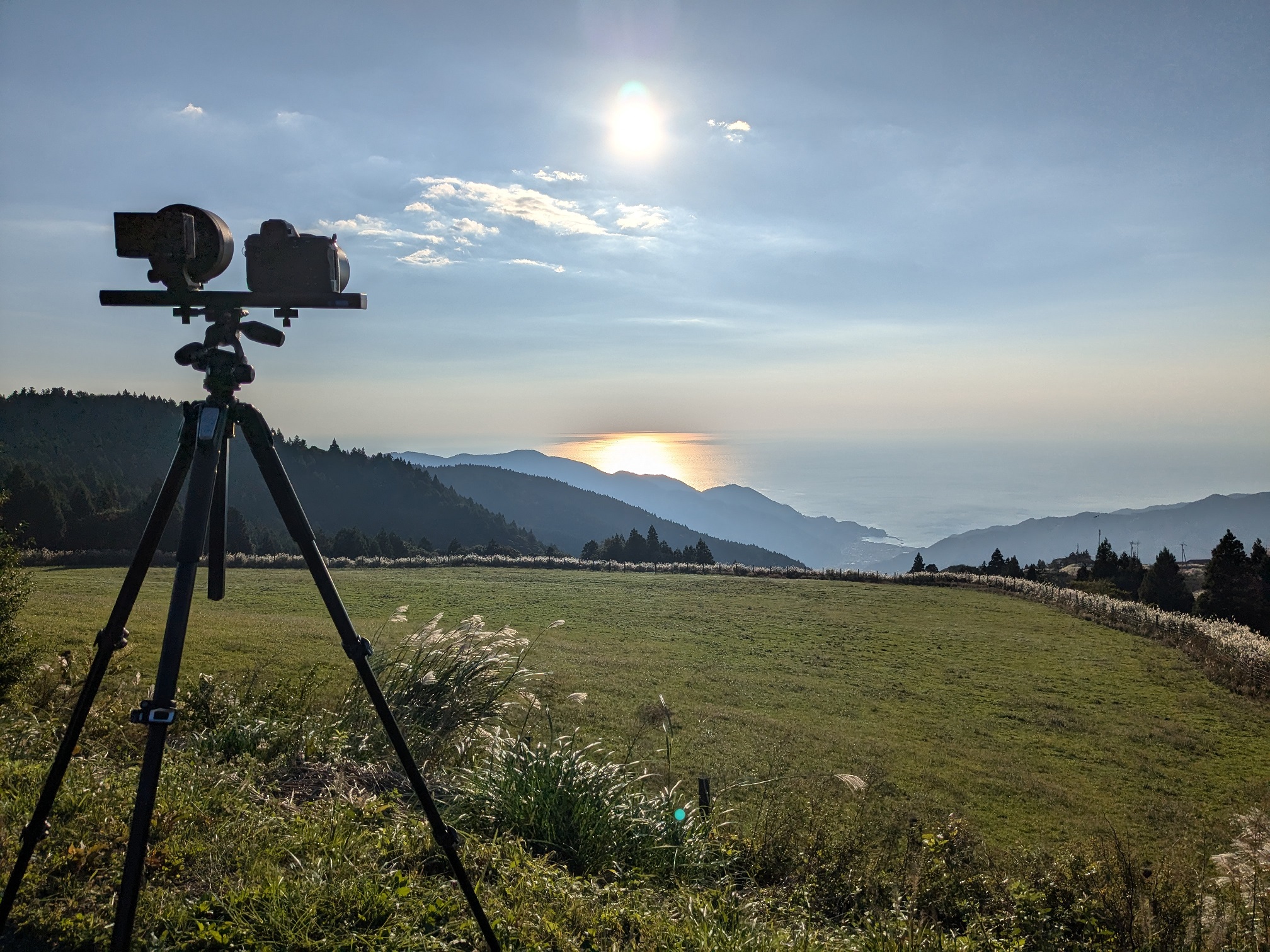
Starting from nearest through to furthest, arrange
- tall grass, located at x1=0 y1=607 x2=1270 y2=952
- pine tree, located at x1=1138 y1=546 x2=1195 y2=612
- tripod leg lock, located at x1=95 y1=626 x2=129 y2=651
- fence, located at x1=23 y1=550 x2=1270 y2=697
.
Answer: tripod leg lock, located at x1=95 y1=626 x2=129 y2=651
tall grass, located at x1=0 y1=607 x2=1270 y2=952
fence, located at x1=23 y1=550 x2=1270 y2=697
pine tree, located at x1=1138 y1=546 x2=1195 y2=612

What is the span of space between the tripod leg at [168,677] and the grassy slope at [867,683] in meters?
7.27

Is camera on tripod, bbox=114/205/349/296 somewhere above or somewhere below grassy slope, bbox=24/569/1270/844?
above

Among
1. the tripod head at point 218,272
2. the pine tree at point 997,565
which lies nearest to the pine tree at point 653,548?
the pine tree at point 997,565

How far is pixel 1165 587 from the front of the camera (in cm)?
4822

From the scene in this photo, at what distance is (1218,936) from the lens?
477cm

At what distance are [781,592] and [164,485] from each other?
27.3 metres

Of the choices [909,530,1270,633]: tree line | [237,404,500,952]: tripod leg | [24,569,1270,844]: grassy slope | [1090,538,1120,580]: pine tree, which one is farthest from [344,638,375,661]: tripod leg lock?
[1090,538,1120,580]: pine tree

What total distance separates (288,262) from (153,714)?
6.80 ft

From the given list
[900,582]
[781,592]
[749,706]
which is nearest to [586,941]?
[749,706]

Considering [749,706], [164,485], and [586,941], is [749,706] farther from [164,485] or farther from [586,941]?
[164,485]

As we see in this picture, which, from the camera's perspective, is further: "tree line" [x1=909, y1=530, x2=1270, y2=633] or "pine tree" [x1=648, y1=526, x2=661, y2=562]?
"pine tree" [x1=648, y1=526, x2=661, y2=562]

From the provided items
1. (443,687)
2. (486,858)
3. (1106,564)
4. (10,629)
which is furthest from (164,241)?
(1106,564)

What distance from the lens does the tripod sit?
9.53ft

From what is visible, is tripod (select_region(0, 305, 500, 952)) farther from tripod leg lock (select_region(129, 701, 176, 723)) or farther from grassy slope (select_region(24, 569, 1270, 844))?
grassy slope (select_region(24, 569, 1270, 844))
